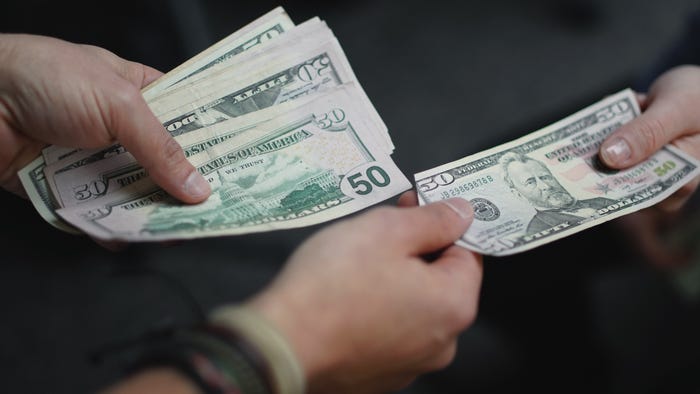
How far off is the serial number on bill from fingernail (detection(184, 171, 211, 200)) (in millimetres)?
394

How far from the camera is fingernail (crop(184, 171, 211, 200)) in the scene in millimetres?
809

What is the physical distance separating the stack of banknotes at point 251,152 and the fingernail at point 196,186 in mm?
21

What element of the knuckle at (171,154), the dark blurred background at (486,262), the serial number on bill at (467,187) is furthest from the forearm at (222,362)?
the dark blurred background at (486,262)

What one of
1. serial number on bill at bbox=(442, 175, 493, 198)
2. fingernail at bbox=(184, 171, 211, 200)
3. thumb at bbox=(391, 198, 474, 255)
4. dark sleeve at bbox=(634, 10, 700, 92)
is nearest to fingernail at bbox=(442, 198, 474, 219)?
thumb at bbox=(391, 198, 474, 255)

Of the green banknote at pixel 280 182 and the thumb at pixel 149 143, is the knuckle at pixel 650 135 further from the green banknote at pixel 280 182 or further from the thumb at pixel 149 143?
the thumb at pixel 149 143

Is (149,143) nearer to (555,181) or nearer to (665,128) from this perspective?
(555,181)

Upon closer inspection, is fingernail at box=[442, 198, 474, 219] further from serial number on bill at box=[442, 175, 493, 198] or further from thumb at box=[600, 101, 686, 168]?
thumb at box=[600, 101, 686, 168]

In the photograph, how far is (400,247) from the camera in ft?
2.17

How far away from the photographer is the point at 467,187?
0.93 meters

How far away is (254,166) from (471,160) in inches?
15.3

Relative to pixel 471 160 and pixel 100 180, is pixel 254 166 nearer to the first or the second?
pixel 100 180

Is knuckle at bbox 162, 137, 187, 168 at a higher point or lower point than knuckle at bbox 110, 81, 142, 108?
lower

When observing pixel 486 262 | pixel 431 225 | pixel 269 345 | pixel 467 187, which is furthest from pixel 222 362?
pixel 486 262

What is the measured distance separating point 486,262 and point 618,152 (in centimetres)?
38
